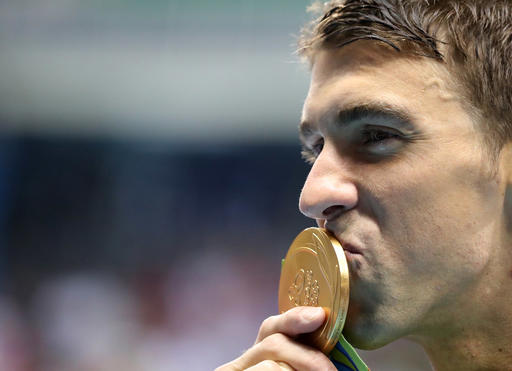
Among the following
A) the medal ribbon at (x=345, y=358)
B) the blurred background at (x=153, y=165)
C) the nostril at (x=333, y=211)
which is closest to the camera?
the medal ribbon at (x=345, y=358)

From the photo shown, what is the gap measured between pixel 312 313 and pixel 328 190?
0.32 meters

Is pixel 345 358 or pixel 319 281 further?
pixel 319 281

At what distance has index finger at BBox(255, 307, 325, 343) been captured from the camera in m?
1.55

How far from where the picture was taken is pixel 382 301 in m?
1.56

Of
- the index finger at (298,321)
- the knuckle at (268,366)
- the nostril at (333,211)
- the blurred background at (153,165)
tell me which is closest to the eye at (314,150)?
the nostril at (333,211)

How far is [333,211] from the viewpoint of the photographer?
5.34ft

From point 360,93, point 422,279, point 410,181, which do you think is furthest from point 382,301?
point 360,93

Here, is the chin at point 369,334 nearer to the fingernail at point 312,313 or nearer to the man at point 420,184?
the man at point 420,184

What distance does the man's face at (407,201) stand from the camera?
1.53 meters

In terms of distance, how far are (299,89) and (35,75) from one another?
3586mm

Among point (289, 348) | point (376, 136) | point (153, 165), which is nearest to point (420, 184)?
point (376, 136)

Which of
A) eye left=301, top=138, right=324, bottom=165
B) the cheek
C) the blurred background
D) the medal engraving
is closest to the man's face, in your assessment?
the cheek

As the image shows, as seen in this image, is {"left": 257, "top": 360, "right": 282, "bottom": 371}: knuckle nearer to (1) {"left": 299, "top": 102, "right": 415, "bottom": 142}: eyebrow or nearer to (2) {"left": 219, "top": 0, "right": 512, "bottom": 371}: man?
(2) {"left": 219, "top": 0, "right": 512, "bottom": 371}: man

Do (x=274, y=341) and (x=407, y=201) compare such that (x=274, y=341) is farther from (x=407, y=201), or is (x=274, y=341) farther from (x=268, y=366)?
(x=407, y=201)
